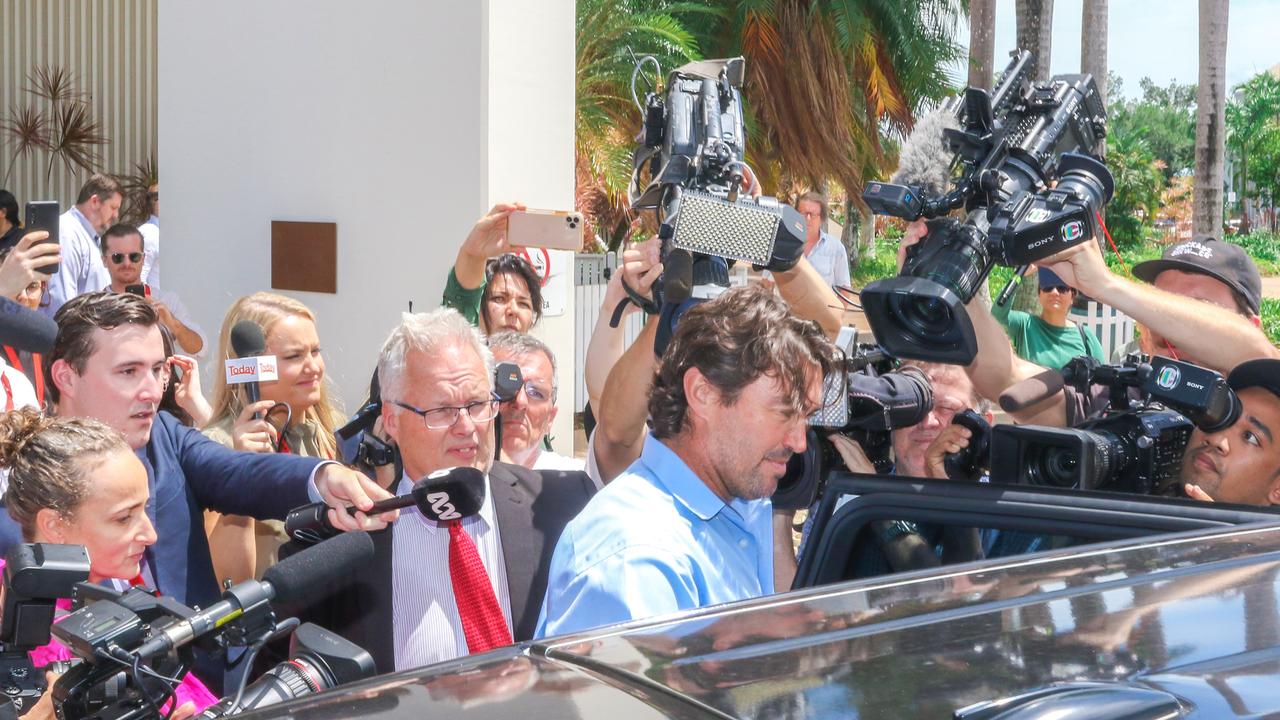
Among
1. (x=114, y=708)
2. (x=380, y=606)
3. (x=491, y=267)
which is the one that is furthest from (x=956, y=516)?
(x=491, y=267)

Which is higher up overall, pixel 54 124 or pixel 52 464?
pixel 54 124

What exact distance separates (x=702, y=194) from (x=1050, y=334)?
3017 millimetres

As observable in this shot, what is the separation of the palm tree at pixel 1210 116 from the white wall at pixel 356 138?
10.5 meters

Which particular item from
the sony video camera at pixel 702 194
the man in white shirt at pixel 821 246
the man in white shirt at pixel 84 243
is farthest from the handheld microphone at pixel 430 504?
the man in white shirt at pixel 821 246

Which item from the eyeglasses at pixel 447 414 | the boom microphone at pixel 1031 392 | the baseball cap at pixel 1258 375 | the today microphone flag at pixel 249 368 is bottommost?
the eyeglasses at pixel 447 414

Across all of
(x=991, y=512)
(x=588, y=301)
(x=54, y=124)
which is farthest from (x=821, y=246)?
(x=54, y=124)

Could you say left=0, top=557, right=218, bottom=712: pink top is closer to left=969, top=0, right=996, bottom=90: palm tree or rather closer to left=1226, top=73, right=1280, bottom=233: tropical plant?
left=969, top=0, right=996, bottom=90: palm tree

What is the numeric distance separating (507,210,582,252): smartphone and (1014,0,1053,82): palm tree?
35.8ft

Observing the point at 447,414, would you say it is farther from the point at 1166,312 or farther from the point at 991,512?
the point at 1166,312

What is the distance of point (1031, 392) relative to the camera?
273 cm

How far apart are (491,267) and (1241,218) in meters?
58.1

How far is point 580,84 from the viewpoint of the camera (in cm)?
1722

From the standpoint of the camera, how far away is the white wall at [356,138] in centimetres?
658

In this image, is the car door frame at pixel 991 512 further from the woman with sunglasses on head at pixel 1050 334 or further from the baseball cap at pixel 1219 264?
the woman with sunglasses on head at pixel 1050 334
